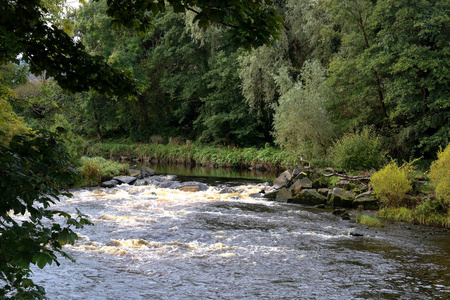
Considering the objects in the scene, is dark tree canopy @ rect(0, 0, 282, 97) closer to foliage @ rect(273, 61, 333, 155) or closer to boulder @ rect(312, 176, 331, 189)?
boulder @ rect(312, 176, 331, 189)

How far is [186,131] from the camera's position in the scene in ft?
132

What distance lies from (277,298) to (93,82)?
3.97 metres

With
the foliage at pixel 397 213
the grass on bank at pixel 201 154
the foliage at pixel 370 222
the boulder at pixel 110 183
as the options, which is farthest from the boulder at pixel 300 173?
the boulder at pixel 110 183

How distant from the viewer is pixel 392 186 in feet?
39.9

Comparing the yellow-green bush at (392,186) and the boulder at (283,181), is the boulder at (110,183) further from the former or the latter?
the yellow-green bush at (392,186)

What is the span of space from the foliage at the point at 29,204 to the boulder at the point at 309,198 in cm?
1213

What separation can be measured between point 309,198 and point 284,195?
0.98 m

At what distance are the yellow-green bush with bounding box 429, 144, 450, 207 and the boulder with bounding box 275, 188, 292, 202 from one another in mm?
5201

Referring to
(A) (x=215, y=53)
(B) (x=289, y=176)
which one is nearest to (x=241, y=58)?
(A) (x=215, y=53)

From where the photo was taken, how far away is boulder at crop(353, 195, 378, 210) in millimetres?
13172

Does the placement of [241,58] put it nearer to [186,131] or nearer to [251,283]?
[186,131]

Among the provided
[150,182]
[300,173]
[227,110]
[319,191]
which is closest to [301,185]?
[319,191]

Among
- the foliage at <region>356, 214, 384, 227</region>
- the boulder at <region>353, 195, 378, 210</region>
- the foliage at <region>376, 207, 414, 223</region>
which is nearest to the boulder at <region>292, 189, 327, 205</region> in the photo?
the boulder at <region>353, 195, 378, 210</region>

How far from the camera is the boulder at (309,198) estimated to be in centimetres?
1442
